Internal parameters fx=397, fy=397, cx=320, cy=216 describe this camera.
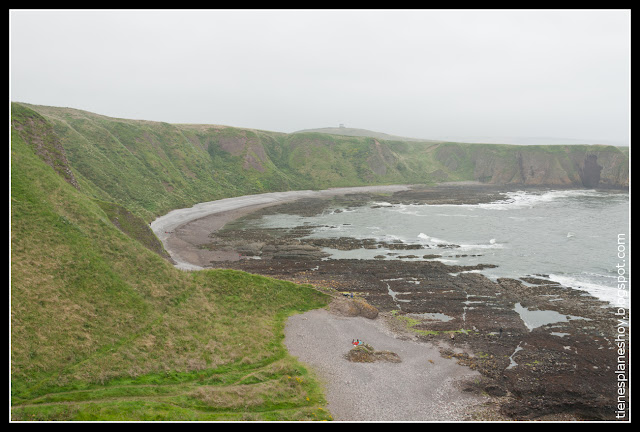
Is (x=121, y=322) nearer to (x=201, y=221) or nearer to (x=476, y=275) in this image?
(x=476, y=275)

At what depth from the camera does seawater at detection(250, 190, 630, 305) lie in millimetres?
52062

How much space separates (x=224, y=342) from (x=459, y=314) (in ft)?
72.8

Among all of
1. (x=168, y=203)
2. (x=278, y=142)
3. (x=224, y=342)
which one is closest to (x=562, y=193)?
(x=278, y=142)

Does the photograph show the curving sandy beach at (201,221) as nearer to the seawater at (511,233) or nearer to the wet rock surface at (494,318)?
the wet rock surface at (494,318)

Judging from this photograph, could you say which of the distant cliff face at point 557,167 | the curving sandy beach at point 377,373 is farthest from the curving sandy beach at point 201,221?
the distant cliff face at point 557,167

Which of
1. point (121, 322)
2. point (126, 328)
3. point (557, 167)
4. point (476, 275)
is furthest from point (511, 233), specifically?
point (557, 167)

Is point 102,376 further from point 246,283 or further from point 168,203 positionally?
point 168,203

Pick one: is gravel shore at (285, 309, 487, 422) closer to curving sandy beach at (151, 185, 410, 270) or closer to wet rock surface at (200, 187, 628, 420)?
wet rock surface at (200, 187, 628, 420)

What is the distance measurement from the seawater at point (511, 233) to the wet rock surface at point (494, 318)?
14.0 feet

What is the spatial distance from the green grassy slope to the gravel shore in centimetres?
157

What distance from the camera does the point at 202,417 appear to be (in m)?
21.7

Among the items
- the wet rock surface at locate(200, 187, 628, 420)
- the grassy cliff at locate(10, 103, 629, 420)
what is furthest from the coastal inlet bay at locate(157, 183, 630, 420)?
the grassy cliff at locate(10, 103, 629, 420)

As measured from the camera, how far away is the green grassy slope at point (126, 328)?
22312 millimetres

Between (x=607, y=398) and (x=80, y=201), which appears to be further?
(x=80, y=201)
